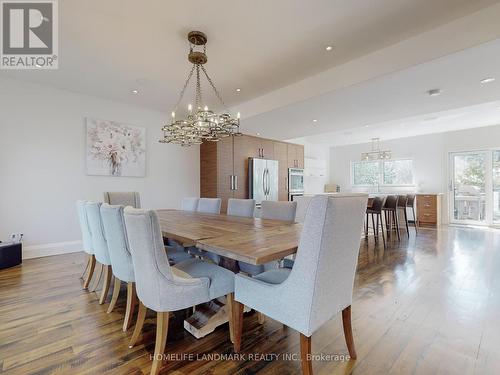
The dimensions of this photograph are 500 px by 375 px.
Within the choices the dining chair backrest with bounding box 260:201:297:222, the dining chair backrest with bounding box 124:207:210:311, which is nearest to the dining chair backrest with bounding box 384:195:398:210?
the dining chair backrest with bounding box 260:201:297:222

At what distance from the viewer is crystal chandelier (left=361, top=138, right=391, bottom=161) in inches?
282

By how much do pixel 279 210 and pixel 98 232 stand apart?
178 cm

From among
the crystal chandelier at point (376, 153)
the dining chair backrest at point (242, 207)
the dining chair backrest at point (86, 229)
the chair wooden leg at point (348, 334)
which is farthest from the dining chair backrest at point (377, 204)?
the dining chair backrest at point (86, 229)

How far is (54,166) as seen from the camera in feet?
12.6

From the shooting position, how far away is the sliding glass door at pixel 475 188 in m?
6.15

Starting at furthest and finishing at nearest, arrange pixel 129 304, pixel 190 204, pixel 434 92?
pixel 190 204
pixel 434 92
pixel 129 304

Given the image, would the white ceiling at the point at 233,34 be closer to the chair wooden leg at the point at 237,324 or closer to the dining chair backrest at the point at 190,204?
the dining chair backrest at the point at 190,204

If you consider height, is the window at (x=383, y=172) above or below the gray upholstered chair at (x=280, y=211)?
above

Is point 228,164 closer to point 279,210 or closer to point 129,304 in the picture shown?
point 279,210

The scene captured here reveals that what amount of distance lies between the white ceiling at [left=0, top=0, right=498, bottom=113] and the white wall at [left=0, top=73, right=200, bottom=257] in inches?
17.5

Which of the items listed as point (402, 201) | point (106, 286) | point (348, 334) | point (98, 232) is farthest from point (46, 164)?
point (402, 201)

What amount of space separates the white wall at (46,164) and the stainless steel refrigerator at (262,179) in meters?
2.65

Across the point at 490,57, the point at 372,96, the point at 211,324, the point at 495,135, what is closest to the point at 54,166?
the point at 211,324

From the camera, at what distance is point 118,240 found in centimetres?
172
